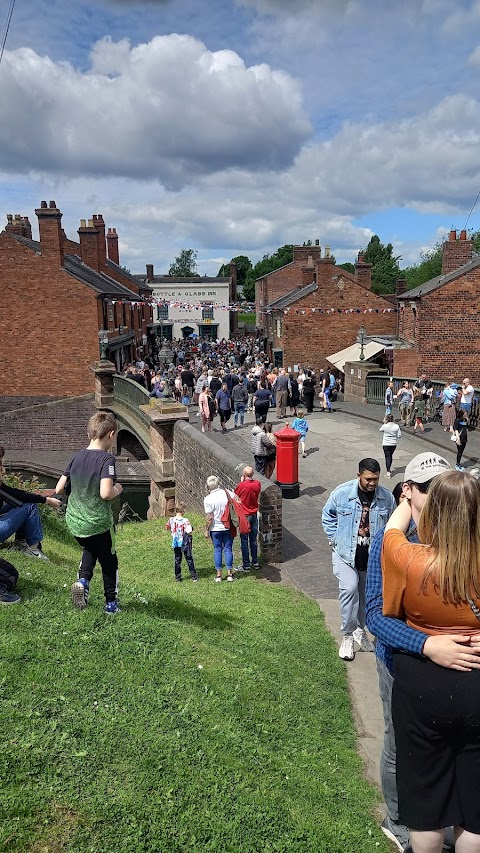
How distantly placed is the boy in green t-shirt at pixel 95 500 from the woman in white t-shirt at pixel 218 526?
279 cm

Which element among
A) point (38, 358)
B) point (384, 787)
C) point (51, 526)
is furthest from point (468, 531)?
→ point (38, 358)

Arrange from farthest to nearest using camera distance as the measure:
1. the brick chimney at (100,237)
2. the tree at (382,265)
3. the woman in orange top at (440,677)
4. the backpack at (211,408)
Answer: the tree at (382,265), the brick chimney at (100,237), the backpack at (211,408), the woman in orange top at (440,677)

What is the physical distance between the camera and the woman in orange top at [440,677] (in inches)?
87.2

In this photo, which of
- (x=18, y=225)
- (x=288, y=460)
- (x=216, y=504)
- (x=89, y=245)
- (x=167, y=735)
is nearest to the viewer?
(x=167, y=735)

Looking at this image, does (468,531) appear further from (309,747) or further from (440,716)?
(309,747)

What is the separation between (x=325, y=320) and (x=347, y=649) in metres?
26.1

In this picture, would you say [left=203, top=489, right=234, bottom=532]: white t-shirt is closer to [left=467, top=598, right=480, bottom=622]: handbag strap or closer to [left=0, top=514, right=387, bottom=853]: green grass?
[left=0, top=514, right=387, bottom=853]: green grass

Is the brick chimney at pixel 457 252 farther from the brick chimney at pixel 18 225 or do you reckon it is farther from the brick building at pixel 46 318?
the brick chimney at pixel 18 225

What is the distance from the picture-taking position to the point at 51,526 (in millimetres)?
9492

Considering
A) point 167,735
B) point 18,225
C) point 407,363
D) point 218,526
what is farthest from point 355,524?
point 18,225

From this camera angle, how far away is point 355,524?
516cm

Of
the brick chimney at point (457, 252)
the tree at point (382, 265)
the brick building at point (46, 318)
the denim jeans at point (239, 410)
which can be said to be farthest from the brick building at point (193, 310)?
the denim jeans at point (239, 410)

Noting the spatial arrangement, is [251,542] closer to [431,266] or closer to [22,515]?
[22,515]

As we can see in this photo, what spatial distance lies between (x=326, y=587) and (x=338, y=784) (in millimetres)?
3919
